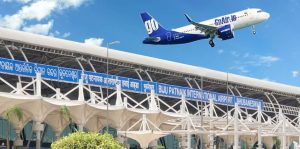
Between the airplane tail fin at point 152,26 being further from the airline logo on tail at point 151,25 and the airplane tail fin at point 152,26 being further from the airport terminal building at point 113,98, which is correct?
the airport terminal building at point 113,98

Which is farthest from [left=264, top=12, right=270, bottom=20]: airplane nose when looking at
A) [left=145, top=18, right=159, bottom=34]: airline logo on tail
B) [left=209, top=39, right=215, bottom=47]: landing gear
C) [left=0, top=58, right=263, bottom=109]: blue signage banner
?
[left=0, top=58, right=263, bottom=109]: blue signage banner

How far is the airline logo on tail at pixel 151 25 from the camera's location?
281ft

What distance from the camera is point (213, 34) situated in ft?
246

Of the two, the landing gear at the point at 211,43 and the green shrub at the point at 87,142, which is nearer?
the green shrub at the point at 87,142

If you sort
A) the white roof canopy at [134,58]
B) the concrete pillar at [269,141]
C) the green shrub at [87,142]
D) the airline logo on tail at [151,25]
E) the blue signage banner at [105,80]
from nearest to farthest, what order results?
the green shrub at [87,142] → the blue signage banner at [105,80] → the white roof canopy at [134,58] → the airline logo on tail at [151,25] → the concrete pillar at [269,141]

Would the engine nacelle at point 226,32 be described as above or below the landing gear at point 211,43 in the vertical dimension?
above

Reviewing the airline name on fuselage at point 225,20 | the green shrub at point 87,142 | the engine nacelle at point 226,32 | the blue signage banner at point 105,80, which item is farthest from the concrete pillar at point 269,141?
the green shrub at point 87,142

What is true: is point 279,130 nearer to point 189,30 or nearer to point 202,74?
point 189,30

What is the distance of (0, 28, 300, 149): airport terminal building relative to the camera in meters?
67.5

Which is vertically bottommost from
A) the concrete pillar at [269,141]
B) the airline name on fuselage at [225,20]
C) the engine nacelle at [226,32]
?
the concrete pillar at [269,141]

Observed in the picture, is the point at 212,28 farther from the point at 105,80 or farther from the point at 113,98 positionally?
the point at 113,98

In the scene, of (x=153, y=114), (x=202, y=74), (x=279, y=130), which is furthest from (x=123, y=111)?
(x=202, y=74)

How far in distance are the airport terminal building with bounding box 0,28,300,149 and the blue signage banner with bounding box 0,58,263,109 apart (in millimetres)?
129

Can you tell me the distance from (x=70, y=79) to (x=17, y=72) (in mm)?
8048
